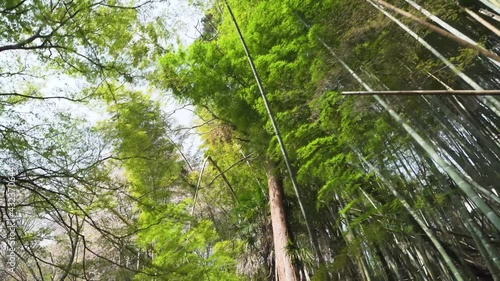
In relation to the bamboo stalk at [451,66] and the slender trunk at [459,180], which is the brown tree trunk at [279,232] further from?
the bamboo stalk at [451,66]

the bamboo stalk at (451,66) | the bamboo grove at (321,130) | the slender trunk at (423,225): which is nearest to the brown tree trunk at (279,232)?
the bamboo grove at (321,130)

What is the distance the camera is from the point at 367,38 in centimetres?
232

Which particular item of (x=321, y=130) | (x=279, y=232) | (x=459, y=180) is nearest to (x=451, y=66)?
(x=459, y=180)

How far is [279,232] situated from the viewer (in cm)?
321

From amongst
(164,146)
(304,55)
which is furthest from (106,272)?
(304,55)

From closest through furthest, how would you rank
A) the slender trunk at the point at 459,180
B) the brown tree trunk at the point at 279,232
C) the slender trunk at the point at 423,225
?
the slender trunk at the point at 459,180
the slender trunk at the point at 423,225
the brown tree trunk at the point at 279,232

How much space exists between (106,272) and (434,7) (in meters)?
9.25

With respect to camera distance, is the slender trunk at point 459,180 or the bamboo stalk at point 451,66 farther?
the bamboo stalk at point 451,66

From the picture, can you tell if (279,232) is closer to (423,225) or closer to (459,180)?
(423,225)

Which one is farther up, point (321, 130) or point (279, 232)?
point (321, 130)

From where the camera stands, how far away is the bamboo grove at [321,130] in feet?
6.66

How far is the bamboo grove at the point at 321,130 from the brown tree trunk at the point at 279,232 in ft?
0.06

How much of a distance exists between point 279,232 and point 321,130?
125 cm

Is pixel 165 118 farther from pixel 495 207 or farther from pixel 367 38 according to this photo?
pixel 495 207
